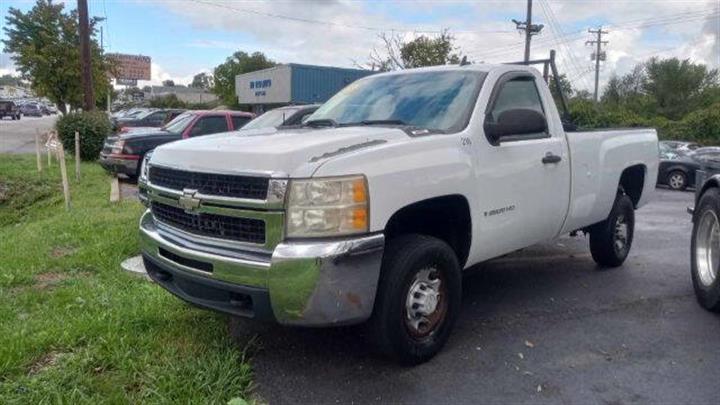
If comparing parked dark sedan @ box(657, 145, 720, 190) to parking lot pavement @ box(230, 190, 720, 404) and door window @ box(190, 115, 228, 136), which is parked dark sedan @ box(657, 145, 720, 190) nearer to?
door window @ box(190, 115, 228, 136)

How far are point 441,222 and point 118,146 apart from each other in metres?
10.0

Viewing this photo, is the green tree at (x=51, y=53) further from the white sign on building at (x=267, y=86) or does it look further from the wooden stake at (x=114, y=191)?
the wooden stake at (x=114, y=191)

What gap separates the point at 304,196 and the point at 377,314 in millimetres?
797

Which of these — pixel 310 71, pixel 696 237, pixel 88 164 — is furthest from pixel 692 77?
pixel 696 237

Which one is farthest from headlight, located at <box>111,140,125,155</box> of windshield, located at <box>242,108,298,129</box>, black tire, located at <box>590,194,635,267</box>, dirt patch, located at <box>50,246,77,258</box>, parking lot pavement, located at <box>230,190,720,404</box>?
black tire, located at <box>590,194,635,267</box>

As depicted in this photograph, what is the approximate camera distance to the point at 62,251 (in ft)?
22.6

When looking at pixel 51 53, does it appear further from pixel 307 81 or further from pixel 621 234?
pixel 621 234

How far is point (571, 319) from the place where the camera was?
15.8 ft

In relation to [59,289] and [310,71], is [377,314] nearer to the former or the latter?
[59,289]

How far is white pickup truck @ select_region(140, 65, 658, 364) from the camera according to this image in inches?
131

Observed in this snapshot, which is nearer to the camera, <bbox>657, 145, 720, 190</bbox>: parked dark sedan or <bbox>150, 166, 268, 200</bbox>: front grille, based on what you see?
<bbox>150, 166, 268, 200</bbox>: front grille

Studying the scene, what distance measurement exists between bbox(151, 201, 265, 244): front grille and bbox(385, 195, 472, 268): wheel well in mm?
812

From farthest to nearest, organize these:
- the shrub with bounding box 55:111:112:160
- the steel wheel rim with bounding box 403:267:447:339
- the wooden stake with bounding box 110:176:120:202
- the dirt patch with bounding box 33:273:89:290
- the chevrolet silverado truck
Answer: the shrub with bounding box 55:111:112:160 < the wooden stake with bounding box 110:176:120:202 < the dirt patch with bounding box 33:273:89:290 < the chevrolet silverado truck < the steel wheel rim with bounding box 403:267:447:339

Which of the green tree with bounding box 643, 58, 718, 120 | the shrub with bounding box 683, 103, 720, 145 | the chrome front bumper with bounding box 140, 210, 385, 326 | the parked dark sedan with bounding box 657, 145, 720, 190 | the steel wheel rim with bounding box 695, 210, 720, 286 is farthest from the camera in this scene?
the green tree with bounding box 643, 58, 718, 120
